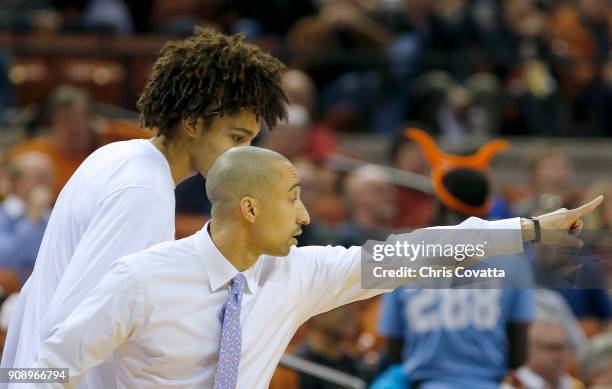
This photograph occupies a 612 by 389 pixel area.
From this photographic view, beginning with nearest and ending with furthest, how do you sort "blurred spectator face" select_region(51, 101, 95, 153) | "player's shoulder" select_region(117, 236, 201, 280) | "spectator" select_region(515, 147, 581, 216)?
"player's shoulder" select_region(117, 236, 201, 280) → "blurred spectator face" select_region(51, 101, 95, 153) → "spectator" select_region(515, 147, 581, 216)

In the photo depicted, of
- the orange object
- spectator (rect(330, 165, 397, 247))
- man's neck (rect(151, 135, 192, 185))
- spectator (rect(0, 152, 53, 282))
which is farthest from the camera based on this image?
spectator (rect(330, 165, 397, 247))

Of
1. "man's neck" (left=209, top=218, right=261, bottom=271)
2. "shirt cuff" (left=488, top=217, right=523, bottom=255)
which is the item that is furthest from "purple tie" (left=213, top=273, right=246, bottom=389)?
"shirt cuff" (left=488, top=217, right=523, bottom=255)

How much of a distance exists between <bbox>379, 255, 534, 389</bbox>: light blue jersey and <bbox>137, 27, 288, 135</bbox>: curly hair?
214cm

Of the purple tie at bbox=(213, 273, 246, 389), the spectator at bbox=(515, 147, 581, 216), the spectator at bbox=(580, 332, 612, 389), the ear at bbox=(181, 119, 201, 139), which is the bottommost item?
the purple tie at bbox=(213, 273, 246, 389)

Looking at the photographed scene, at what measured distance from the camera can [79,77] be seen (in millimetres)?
11078

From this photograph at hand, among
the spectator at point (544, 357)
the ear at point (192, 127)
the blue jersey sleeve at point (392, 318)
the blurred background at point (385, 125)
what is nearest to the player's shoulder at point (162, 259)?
the ear at point (192, 127)

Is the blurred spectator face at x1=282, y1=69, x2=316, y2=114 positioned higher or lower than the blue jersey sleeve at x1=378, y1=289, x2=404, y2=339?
higher

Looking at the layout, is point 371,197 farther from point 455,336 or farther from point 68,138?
point 455,336

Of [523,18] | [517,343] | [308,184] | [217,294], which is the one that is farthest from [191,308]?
[523,18]

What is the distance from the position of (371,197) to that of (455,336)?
2.60m

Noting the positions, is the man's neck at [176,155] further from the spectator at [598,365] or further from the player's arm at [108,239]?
the spectator at [598,365]

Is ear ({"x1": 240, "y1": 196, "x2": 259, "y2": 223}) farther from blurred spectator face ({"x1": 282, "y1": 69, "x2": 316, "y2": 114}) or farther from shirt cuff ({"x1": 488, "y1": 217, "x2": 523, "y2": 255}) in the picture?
blurred spectator face ({"x1": 282, "y1": 69, "x2": 316, "y2": 114})

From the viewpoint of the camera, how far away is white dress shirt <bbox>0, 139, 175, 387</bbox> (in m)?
3.98

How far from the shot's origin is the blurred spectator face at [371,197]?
348 inches
